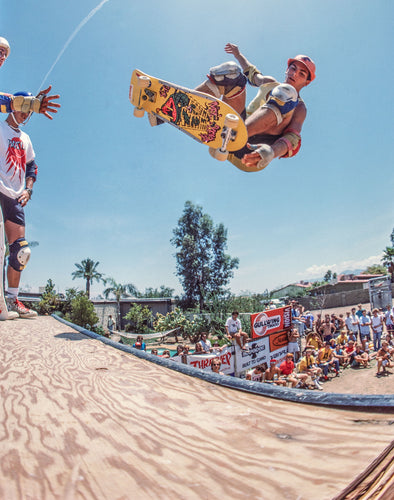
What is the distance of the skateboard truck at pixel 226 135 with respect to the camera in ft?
9.77

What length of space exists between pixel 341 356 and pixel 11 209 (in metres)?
8.72

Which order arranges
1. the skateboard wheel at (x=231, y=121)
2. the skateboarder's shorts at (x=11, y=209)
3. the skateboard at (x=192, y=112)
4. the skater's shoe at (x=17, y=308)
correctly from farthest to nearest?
the skater's shoe at (x=17, y=308), the skateboarder's shorts at (x=11, y=209), the skateboard at (x=192, y=112), the skateboard wheel at (x=231, y=121)

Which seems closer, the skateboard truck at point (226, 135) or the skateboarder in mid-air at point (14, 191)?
the skateboard truck at point (226, 135)

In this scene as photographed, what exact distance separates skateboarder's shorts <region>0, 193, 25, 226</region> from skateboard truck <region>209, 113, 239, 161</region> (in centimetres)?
276

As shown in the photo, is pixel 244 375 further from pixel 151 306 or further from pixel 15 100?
pixel 151 306

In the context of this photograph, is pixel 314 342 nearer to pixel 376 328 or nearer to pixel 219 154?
pixel 376 328

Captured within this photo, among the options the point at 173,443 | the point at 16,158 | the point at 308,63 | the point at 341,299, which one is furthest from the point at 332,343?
the point at 341,299

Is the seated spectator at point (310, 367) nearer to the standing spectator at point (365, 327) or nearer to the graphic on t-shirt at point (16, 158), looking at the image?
the standing spectator at point (365, 327)

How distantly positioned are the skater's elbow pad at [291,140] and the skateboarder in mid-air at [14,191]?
341 centimetres

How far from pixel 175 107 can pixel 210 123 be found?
0.53m

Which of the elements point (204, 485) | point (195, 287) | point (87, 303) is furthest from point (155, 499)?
point (195, 287)

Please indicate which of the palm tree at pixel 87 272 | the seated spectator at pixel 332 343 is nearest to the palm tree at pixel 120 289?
the palm tree at pixel 87 272

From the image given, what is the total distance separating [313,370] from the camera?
25.0 ft

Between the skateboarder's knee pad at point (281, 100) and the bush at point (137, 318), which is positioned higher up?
the skateboarder's knee pad at point (281, 100)
